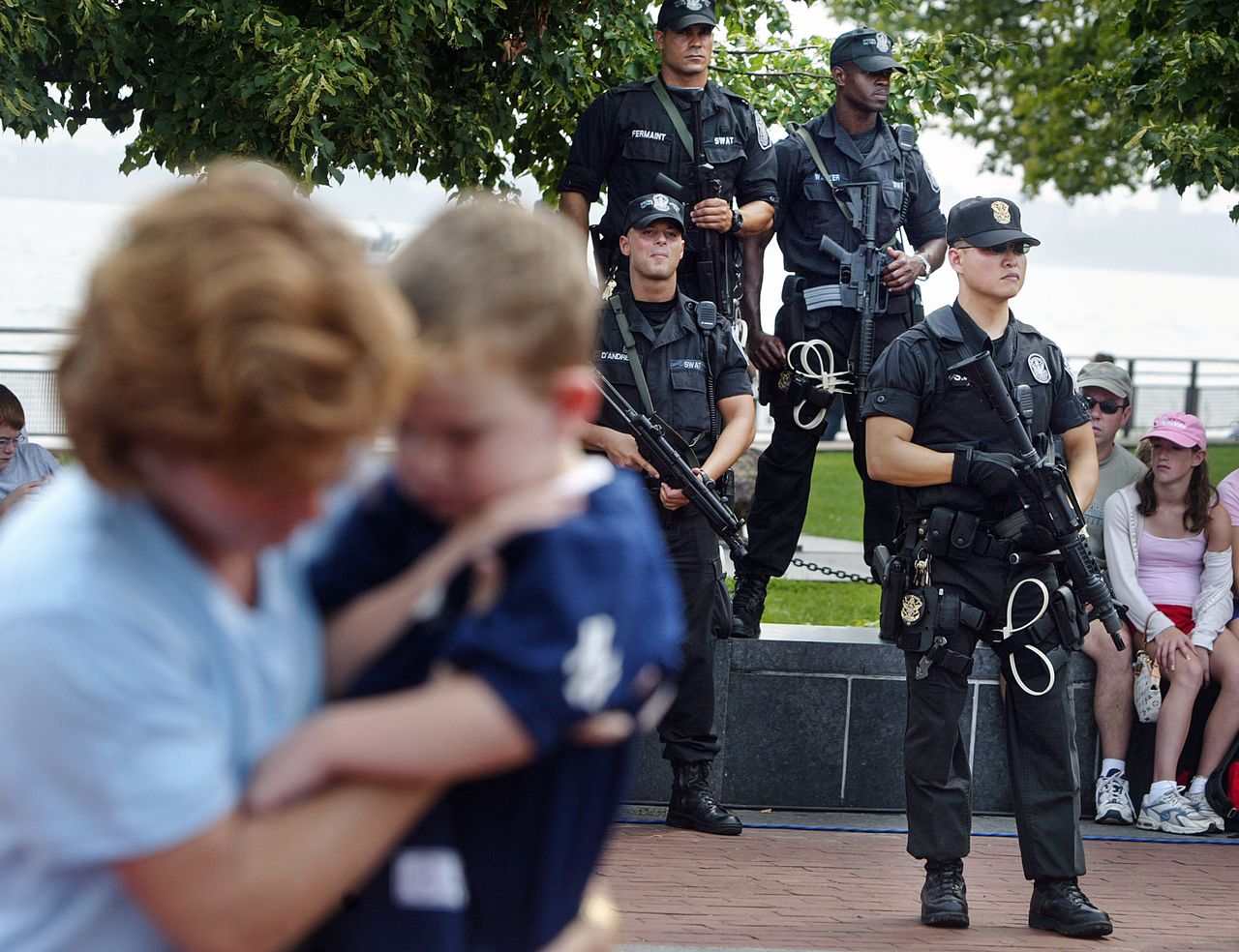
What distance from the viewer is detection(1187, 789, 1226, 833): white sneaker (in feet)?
22.7

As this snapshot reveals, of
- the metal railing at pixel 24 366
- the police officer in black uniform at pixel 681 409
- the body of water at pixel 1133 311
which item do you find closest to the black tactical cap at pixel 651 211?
the police officer in black uniform at pixel 681 409

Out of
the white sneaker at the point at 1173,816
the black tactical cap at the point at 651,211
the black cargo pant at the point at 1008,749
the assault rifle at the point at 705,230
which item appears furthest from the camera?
the white sneaker at the point at 1173,816

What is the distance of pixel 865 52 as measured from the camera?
7094 millimetres

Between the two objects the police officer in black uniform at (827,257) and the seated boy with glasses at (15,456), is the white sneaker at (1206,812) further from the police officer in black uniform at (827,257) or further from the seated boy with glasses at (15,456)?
the seated boy with glasses at (15,456)

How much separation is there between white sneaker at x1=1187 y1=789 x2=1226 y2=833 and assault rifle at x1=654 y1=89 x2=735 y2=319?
9.55 ft

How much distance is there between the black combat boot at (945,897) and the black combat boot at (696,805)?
1.12 meters

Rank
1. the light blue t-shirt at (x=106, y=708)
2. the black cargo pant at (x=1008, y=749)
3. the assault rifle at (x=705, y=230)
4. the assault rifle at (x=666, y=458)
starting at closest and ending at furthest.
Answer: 1. the light blue t-shirt at (x=106, y=708)
2. the black cargo pant at (x=1008, y=749)
3. the assault rifle at (x=666, y=458)
4. the assault rifle at (x=705, y=230)

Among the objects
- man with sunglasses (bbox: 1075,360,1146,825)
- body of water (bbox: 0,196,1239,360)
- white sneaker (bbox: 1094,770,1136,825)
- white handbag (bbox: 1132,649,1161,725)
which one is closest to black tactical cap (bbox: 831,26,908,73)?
man with sunglasses (bbox: 1075,360,1146,825)

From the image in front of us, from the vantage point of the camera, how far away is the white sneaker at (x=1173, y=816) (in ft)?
22.6

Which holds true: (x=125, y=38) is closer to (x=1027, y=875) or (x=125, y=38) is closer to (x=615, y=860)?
(x=615, y=860)

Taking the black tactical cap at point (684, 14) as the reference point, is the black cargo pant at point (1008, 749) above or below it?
below

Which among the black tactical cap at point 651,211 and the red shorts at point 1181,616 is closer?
the black tactical cap at point 651,211

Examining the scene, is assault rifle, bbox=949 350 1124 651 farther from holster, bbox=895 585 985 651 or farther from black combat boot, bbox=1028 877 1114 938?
black combat boot, bbox=1028 877 1114 938

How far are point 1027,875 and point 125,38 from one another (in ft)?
15.8
